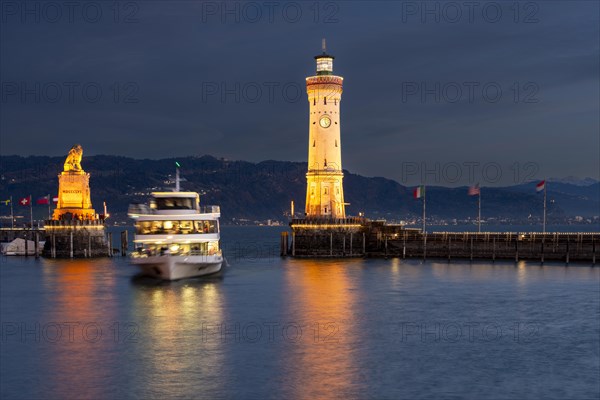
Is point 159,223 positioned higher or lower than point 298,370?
higher

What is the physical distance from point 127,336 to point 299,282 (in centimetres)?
3419

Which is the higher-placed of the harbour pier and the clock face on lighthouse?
the clock face on lighthouse

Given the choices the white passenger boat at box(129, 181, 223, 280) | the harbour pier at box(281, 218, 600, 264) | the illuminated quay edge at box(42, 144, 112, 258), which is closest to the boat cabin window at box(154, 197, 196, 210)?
the white passenger boat at box(129, 181, 223, 280)

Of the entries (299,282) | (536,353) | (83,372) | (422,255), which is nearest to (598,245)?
(422,255)

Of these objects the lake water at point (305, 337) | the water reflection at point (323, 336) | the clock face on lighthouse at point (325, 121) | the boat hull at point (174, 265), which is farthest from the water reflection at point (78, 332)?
the clock face on lighthouse at point (325, 121)

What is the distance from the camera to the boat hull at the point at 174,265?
75.6 m

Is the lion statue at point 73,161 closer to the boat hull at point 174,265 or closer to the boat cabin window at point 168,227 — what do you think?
the boat hull at point 174,265

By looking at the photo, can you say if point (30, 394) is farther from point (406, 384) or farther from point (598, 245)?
point (598, 245)

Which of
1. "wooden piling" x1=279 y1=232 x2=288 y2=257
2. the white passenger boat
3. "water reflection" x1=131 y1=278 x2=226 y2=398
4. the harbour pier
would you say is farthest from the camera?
"wooden piling" x1=279 y1=232 x2=288 y2=257

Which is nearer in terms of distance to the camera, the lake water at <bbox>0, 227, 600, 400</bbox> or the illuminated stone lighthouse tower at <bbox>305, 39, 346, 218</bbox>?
the lake water at <bbox>0, 227, 600, 400</bbox>

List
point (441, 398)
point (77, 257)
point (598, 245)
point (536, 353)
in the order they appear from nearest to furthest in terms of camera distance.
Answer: point (441, 398) → point (536, 353) → point (598, 245) → point (77, 257)

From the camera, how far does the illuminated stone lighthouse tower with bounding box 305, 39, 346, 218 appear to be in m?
112

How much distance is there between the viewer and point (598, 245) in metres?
98.6

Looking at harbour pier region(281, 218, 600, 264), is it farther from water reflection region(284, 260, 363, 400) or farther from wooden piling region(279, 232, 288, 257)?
water reflection region(284, 260, 363, 400)
